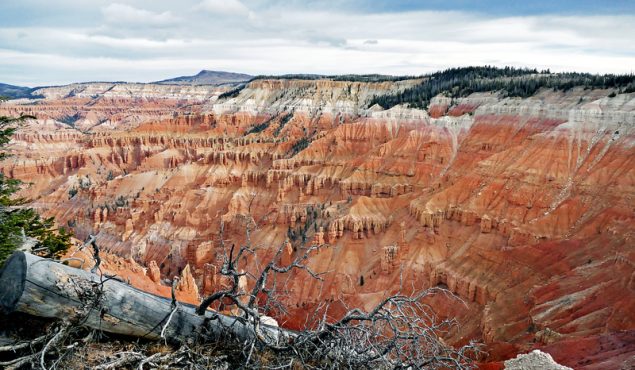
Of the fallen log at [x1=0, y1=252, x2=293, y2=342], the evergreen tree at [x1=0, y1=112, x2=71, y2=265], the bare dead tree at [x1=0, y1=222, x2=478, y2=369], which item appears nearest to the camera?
the fallen log at [x1=0, y1=252, x2=293, y2=342]

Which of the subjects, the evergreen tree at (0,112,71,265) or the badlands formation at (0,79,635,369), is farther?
the badlands formation at (0,79,635,369)

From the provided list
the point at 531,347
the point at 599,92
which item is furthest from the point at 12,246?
the point at 599,92

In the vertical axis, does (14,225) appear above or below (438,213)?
above

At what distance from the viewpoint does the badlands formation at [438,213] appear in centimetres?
2816

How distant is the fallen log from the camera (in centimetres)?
545

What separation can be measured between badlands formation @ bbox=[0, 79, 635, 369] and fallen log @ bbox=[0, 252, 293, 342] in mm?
1487

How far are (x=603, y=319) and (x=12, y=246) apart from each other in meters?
27.9

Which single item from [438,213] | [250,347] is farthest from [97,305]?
[438,213]

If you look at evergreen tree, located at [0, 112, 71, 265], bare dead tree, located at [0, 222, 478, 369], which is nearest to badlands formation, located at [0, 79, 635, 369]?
bare dead tree, located at [0, 222, 478, 369]

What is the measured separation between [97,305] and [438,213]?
45205mm

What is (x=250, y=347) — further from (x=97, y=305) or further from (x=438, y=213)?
(x=438, y=213)

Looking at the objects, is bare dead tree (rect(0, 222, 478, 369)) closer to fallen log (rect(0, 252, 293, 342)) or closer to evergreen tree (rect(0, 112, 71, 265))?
fallen log (rect(0, 252, 293, 342))

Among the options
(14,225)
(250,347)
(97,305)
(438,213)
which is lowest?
(438,213)

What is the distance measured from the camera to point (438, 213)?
47.9m
